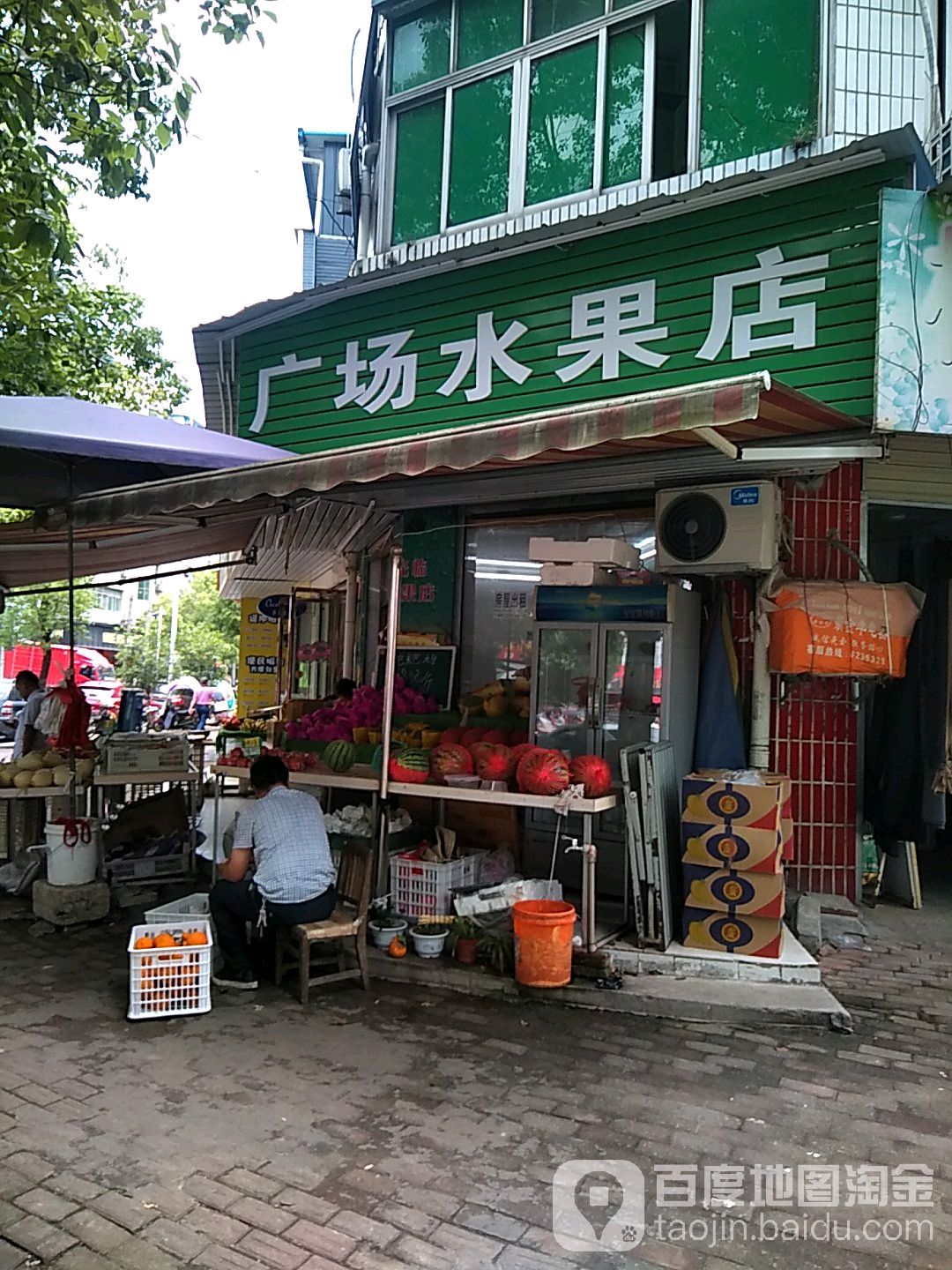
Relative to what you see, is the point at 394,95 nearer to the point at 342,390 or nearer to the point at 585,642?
the point at 342,390

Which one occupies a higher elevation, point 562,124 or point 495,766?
point 562,124

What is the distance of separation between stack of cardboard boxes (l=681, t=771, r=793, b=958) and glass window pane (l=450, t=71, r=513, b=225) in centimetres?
608

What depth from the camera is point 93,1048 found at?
455 cm

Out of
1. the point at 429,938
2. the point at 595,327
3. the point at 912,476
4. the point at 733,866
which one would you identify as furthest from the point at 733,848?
the point at 595,327

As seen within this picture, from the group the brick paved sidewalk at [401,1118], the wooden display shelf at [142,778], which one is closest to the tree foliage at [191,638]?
the wooden display shelf at [142,778]

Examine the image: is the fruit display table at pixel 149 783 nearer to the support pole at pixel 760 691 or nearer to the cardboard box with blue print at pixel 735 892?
the cardboard box with blue print at pixel 735 892

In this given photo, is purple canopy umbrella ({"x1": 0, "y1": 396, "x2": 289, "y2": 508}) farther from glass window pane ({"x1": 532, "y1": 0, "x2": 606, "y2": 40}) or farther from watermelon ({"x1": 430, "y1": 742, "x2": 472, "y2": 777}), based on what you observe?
glass window pane ({"x1": 532, "y1": 0, "x2": 606, "y2": 40})

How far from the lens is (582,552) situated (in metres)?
6.44

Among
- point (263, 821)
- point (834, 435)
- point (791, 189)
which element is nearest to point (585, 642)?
point (834, 435)

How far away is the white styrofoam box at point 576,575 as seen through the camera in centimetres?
642

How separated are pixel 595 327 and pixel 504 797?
13.8 ft

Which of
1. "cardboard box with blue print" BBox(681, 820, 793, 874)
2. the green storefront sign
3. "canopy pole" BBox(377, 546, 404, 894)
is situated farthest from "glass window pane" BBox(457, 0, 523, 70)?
"cardboard box with blue print" BBox(681, 820, 793, 874)

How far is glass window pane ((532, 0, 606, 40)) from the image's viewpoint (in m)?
8.20

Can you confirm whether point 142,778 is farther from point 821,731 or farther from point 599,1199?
point 821,731
